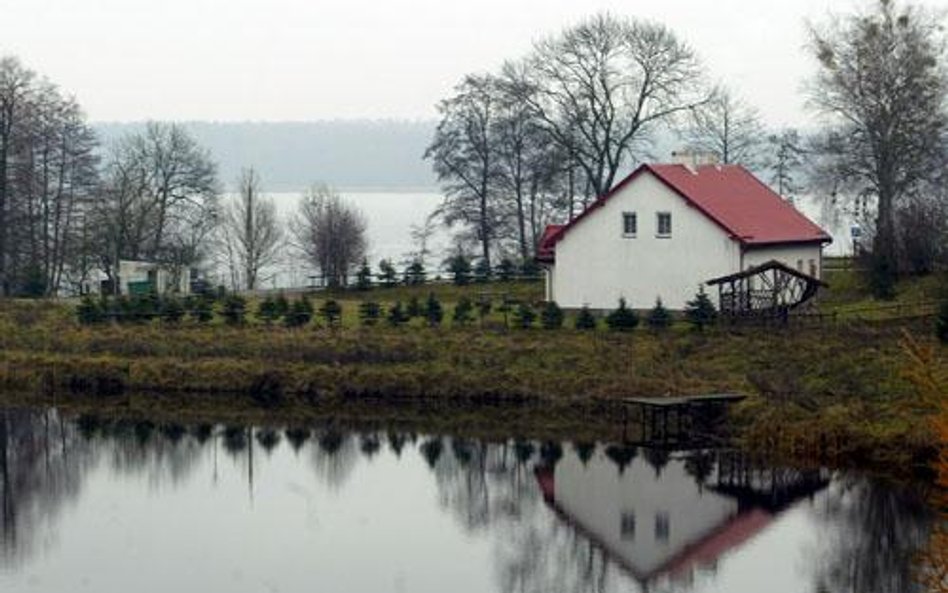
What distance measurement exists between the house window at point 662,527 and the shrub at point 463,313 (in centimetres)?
1539

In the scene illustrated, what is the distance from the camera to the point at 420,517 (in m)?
28.6

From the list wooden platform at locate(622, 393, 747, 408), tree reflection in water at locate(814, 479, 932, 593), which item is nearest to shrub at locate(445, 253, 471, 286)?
wooden platform at locate(622, 393, 747, 408)

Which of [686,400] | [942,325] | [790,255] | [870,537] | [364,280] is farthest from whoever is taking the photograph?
[364,280]

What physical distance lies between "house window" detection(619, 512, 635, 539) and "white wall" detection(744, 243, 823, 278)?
1523 cm

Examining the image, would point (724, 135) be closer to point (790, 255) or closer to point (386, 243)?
point (790, 255)

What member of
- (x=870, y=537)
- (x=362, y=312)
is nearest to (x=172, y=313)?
(x=362, y=312)

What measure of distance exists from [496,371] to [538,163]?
57.4 ft

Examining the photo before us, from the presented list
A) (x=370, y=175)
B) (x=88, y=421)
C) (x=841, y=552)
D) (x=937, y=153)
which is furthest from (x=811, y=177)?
(x=370, y=175)

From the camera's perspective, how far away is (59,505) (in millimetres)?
29797

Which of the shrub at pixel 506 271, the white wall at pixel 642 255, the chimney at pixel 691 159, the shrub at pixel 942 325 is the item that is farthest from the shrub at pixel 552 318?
the shrub at pixel 506 271

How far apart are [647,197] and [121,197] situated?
23.6 m

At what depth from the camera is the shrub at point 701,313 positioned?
1588 inches

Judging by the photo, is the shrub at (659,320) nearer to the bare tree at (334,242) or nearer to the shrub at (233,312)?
the shrub at (233,312)

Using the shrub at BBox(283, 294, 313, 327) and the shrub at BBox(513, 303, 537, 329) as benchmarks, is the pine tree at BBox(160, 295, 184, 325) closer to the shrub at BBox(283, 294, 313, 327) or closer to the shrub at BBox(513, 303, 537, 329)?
the shrub at BBox(283, 294, 313, 327)
